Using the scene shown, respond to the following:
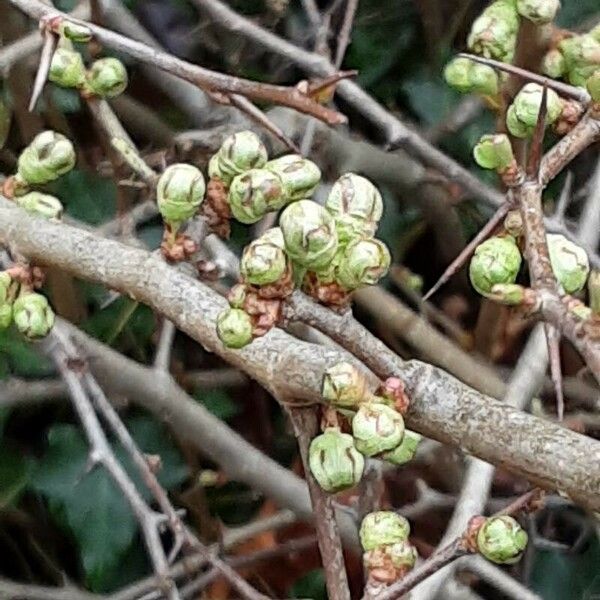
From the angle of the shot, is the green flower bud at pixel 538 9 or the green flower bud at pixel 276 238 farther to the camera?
the green flower bud at pixel 538 9

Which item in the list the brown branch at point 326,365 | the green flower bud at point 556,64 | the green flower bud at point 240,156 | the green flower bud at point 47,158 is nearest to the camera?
the brown branch at point 326,365

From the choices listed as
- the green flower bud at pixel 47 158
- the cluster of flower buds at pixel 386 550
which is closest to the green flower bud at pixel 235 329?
the cluster of flower buds at pixel 386 550

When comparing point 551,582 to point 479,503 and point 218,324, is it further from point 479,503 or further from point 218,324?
point 218,324

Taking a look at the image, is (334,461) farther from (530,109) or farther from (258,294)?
(530,109)

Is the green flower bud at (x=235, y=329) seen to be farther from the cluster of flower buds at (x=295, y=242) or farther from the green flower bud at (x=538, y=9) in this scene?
the green flower bud at (x=538, y=9)

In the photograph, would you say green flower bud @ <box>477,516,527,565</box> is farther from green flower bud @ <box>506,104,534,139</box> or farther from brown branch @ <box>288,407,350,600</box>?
green flower bud @ <box>506,104,534,139</box>

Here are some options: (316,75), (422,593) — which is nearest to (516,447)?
(422,593)
